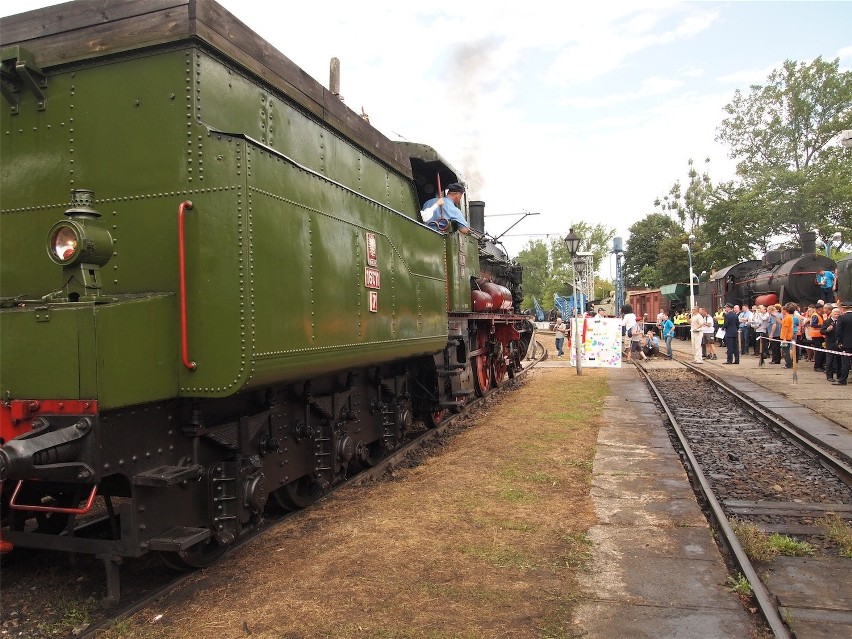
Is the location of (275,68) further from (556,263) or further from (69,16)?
(556,263)

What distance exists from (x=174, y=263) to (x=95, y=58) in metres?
1.29

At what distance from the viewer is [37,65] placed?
3740 mm

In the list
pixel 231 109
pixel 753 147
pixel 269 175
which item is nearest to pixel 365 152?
pixel 231 109

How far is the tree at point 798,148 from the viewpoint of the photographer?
34.7 meters

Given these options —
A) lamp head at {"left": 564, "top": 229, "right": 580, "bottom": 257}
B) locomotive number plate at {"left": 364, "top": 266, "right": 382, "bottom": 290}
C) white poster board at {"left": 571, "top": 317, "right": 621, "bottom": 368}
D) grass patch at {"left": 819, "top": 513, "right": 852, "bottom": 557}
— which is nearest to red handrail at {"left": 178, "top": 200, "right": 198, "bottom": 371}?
locomotive number plate at {"left": 364, "top": 266, "right": 382, "bottom": 290}

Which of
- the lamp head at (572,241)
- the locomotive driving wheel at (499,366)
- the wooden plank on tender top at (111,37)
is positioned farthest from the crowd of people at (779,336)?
the wooden plank on tender top at (111,37)

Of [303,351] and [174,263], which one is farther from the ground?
A: [174,263]

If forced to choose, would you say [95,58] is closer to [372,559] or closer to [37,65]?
[37,65]

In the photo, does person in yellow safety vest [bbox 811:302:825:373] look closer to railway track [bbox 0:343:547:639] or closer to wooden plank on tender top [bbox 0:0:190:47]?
railway track [bbox 0:343:547:639]

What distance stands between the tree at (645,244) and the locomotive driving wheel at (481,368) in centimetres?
5447

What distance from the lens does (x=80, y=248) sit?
3.03 m

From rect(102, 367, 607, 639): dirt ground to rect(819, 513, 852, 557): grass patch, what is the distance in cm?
167

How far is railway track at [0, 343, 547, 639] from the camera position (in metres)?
3.21

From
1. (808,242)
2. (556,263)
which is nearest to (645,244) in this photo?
(556,263)
